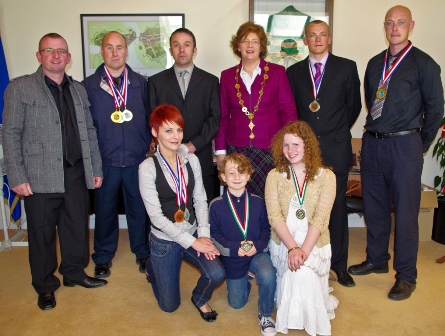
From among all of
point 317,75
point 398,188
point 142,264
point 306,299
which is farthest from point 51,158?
point 398,188

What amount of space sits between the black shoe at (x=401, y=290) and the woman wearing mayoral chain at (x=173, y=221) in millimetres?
1218

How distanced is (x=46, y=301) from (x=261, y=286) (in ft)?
4.72

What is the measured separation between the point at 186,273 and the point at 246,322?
891 mm

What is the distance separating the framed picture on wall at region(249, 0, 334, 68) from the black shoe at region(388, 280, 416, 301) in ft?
7.85

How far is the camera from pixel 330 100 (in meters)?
3.05

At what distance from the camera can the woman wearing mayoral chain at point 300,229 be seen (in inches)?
98.3

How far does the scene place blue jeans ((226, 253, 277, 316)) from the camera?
258 cm

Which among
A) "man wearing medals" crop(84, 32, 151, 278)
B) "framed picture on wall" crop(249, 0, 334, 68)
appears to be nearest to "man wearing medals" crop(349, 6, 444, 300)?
"framed picture on wall" crop(249, 0, 334, 68)

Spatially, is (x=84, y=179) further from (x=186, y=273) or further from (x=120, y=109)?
(x=186, y=273)

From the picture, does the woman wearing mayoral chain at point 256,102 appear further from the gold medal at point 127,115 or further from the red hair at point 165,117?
the gold medal at point 127,115

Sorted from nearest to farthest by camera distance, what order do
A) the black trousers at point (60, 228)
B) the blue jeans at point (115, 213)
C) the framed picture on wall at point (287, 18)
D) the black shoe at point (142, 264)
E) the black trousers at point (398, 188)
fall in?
the black trousers at point (60, 228) → the black trousers at point (398, 188) → the blue jeans at point (115, 213) → the black shoe at point (142, 264) → the framed picture on wall at point (287, 18)

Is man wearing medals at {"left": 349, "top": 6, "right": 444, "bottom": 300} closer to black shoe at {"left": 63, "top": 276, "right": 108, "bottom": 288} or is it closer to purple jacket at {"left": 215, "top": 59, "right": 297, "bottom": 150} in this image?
purple jacket at {"left": 215, "top": 59, "right": 297, "bottom": 150}

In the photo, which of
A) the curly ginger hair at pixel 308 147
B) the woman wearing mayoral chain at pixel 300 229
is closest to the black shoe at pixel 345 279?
the woman wearing mayoral chain at pixel 300 229

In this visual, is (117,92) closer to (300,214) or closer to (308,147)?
(308,147)
